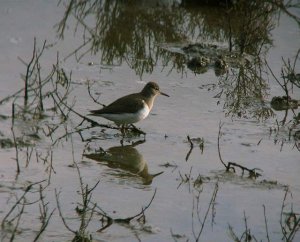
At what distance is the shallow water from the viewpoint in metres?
6.18

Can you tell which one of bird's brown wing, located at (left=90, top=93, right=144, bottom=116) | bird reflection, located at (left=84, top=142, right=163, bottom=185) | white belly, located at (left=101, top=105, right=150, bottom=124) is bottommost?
bird reflection, located at (left=84, top=142, right=163, bottom=185)

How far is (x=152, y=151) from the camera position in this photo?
25.8 ft

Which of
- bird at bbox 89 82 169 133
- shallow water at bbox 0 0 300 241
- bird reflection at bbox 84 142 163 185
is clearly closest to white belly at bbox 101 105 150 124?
bird at bbox 89 82 169 133

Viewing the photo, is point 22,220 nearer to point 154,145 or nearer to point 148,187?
point 148,187

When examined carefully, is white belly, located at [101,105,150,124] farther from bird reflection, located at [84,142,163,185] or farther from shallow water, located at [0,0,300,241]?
bird reflection, located at [84,142,163,185]

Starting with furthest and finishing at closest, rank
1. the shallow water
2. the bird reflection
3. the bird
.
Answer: the bird < the bird reflection < the shallow water

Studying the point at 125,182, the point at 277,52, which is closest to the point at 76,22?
the point at 277,52

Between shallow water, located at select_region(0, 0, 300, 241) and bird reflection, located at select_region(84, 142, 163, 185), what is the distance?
0.05 feet

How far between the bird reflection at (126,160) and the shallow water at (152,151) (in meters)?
0.02

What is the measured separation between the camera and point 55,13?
13.0 m

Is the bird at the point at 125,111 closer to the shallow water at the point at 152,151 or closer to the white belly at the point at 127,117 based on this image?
the white belly at the point at 127,117

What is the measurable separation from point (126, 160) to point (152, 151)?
1.06 ft

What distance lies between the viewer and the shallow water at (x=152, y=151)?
6.18 m

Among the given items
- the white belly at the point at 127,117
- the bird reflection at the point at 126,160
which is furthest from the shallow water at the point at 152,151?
the white belly at the point at 127,117
